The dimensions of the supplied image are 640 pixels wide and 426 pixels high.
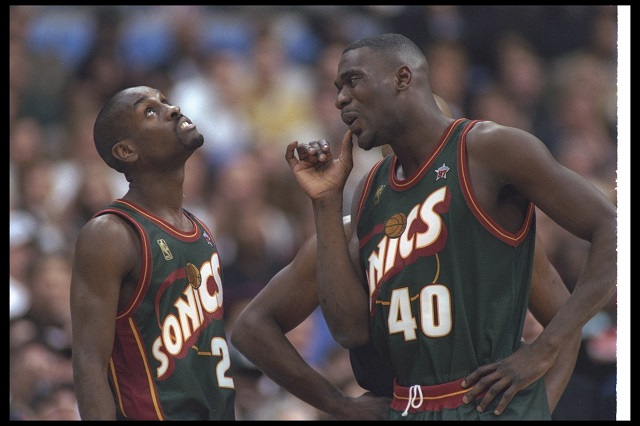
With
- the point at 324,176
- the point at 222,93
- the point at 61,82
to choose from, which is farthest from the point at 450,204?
the point at 61,82

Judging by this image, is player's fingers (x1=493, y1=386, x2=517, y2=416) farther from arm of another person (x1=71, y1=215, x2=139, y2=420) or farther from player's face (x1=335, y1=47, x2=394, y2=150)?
arm of another person (x1=71, y1=215, x2=139, y2=420)

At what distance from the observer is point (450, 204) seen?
9.52 feet

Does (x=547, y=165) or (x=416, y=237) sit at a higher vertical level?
(x=547, y=165)

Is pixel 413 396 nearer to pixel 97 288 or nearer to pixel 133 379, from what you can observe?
pixel 133 379

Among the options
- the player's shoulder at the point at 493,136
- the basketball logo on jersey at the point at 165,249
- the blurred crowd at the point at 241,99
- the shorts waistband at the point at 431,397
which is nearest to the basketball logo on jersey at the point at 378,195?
the player's shoulder at the point at 493,136

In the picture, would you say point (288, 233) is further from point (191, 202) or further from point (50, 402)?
point (50, 402)

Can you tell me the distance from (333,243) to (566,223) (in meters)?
0.72

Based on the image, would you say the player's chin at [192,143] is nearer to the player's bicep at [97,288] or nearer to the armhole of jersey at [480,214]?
the player's bicep at [97,288]

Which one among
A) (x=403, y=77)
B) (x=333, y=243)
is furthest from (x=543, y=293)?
(x=403, y=77)

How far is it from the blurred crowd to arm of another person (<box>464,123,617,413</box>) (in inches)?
114

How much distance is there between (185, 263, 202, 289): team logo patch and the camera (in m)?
3.30

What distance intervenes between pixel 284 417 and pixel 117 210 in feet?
7.73

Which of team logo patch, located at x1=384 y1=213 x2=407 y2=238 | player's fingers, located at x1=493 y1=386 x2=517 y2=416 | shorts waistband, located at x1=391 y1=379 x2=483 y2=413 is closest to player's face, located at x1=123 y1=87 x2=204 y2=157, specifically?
team logo patch, located at x1=384 y1=213 x2=407 y2=238

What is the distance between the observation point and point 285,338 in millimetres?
3375
